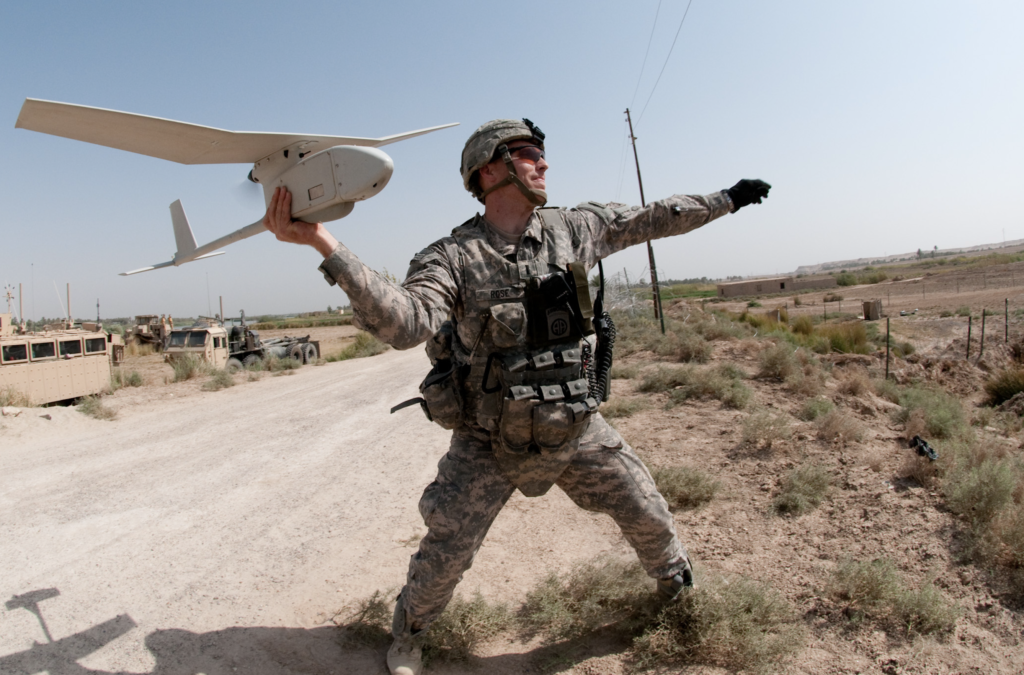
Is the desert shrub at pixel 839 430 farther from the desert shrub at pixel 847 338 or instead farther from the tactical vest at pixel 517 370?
the desert shrub at pixel 847 338

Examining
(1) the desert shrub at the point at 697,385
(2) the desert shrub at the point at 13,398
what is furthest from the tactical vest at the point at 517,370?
(2) the desert shrub at the point at 13,398

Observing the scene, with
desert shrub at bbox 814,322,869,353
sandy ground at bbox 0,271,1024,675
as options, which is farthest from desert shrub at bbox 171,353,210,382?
desert shrub at bbox 814,322,869,353

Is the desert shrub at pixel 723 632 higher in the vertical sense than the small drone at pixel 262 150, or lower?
lower

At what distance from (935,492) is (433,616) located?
314cm

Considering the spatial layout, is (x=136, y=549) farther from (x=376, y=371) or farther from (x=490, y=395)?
(x=376, y=371)

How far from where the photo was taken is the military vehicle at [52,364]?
10.2m

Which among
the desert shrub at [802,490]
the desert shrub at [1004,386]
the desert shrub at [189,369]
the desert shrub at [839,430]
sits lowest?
the desert shrub at [1004,386]

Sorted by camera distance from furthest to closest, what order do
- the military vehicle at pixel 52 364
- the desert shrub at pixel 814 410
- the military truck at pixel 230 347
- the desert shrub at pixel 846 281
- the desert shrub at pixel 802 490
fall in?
1. the desert shrub at pixel 846 281
2. the military truck at pixel 230 347
3. the military vehicle at pixel 52 364
4. the desert shrub at pixel 814 410
5. the desert shrub at pixel 802 490

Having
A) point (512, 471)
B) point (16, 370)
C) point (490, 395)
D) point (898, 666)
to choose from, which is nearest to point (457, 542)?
point (512, 471)

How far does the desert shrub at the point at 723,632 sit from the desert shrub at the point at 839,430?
2699 mm

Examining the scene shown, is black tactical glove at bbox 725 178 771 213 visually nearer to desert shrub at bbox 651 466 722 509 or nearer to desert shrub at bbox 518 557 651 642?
desert shrub at bbox 518 557 651 642

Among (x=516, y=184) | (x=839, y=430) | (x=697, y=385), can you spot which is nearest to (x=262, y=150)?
(x=516, y=184)

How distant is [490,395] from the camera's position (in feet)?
7.31

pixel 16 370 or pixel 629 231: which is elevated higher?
pixel 629 231
